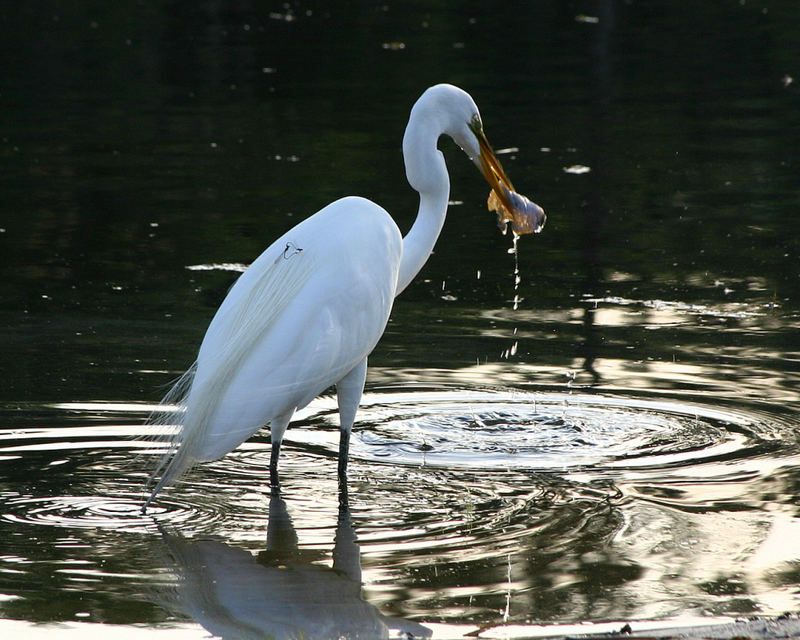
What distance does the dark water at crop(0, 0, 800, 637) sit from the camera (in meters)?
4.33

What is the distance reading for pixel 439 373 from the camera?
21.7 ft

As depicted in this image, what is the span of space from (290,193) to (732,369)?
5.51m

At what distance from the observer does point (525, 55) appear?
1975 cm

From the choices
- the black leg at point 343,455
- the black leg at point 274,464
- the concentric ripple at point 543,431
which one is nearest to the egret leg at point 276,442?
the black leg at point 274,464

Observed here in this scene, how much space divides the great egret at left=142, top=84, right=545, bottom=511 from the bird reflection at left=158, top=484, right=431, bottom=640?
1.17 ft

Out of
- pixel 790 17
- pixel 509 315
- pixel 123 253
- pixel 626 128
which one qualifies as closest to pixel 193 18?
pixel 790 17

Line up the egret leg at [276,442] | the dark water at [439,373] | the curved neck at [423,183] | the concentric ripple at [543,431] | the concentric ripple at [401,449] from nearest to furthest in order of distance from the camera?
the dark water at [439,373]
the concentric ripple at [401,449]
the egret leg at [276,442]
the concentric ripple at [543,431]
the curved neck at [423,183]

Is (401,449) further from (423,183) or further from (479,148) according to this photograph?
(479,148)

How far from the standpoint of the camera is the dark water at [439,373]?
14.2 feet

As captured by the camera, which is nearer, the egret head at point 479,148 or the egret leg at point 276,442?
the egret leg at point 276,442

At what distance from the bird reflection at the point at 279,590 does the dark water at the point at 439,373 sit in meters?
0.01

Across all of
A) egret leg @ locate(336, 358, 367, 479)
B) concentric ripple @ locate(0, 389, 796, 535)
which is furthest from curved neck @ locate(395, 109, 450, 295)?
concentric ripple @ locate(0, 389, 796, 535)

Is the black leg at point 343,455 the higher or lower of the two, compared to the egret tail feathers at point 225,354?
lower

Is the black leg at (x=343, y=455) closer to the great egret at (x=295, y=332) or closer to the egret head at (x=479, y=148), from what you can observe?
the great egret at (x=295, y=332)
